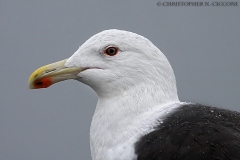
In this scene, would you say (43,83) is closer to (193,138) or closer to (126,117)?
(126,117)

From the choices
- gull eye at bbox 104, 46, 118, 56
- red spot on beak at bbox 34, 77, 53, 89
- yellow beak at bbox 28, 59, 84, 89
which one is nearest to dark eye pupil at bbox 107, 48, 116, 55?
gull eye at bbox 104, 46, 118, 56

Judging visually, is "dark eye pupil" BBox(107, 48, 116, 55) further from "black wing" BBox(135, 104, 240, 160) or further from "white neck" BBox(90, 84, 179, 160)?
"black wing" BBox(135, 104, 240, 160)

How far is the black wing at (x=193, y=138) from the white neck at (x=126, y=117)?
1.7 inches

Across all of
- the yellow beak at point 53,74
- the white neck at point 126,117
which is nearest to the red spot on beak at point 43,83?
the yellow beak at point 53,74

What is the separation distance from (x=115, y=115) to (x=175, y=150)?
25 cm

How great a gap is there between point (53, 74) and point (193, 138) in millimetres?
501

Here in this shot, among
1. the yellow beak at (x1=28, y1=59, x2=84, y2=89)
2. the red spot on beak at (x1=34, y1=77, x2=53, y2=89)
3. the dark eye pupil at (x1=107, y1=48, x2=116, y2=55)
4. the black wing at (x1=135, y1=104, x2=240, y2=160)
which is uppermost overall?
the dark eye pupil at (x1=107, y1=48, x2=116, y2=55)

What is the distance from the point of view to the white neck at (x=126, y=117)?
164cm

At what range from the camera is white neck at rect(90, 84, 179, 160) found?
1641 millimetres

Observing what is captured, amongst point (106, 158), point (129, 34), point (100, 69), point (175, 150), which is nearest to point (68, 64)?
point (100, 69)

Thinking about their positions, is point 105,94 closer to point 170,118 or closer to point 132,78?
point 132,78

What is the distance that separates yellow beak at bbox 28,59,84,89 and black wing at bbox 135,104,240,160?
0.32 m

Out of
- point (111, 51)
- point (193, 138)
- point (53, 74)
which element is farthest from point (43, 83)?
point (193, 138)

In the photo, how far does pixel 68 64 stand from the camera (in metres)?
1.75
